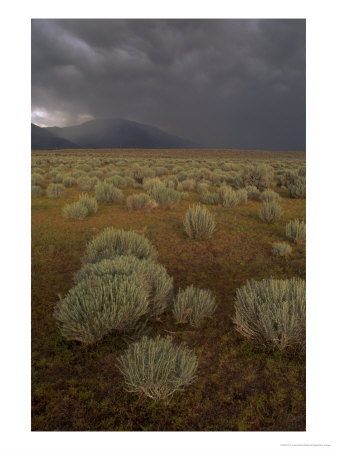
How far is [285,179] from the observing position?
596 inches

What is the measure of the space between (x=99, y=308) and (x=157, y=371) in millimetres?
1032

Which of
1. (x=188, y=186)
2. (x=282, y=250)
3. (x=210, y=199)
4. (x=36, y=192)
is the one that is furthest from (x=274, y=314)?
(x=188, y=186)

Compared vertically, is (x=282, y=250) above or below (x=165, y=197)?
below

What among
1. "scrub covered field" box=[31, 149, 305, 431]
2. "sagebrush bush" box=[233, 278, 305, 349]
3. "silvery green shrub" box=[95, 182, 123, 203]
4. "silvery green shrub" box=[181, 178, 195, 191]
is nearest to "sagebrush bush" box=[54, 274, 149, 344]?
"scrub covered field" box=[31, 149, 305, 431]

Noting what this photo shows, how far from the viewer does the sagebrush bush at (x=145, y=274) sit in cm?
353

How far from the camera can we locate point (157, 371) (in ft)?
7.38

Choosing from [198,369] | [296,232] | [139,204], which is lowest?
[198,369]

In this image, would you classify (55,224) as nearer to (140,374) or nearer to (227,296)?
(227,296)

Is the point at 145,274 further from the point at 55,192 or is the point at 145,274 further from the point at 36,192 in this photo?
the point at 36,192

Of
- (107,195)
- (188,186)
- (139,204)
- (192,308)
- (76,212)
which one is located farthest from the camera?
(188,186)

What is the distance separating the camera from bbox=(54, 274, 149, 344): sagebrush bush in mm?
2932

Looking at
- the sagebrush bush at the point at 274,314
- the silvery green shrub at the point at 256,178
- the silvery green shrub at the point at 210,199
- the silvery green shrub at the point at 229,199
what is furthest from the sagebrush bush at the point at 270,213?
the silvery green shrub at the point at 256,178

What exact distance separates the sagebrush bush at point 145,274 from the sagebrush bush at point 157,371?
1.22 metres

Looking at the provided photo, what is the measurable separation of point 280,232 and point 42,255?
6.01 metres
